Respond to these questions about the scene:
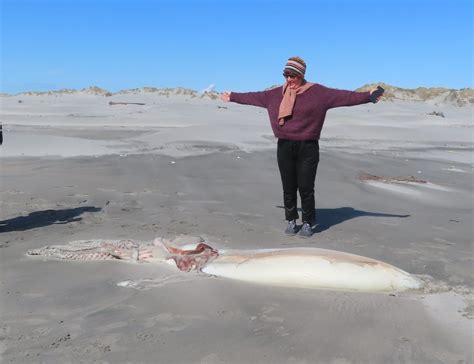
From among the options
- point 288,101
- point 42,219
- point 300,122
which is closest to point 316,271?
point 300,122

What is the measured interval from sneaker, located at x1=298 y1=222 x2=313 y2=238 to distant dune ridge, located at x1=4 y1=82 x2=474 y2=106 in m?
47.7

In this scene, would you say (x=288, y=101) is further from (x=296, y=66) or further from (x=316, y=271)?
(x=316, y=271)

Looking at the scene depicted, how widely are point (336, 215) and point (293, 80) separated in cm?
218

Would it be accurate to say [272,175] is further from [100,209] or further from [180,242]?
[180,242]

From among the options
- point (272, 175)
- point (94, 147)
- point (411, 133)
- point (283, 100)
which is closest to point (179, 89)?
point (411, 133)

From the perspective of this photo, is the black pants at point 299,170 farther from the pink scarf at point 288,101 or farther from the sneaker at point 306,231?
the pink scarf at point 288,101

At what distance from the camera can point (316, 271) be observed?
4.23m

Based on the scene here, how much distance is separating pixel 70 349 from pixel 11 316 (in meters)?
0.66

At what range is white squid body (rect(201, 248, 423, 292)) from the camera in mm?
4133

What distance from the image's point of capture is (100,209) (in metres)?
7.14

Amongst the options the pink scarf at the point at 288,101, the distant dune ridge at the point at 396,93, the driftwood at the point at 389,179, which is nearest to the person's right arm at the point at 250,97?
the pink scarf at the point at 288,101

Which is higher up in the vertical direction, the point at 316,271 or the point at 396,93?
the point at 396,93

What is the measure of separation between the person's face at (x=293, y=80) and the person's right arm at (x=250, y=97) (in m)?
0.39

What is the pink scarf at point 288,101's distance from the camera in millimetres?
5812
